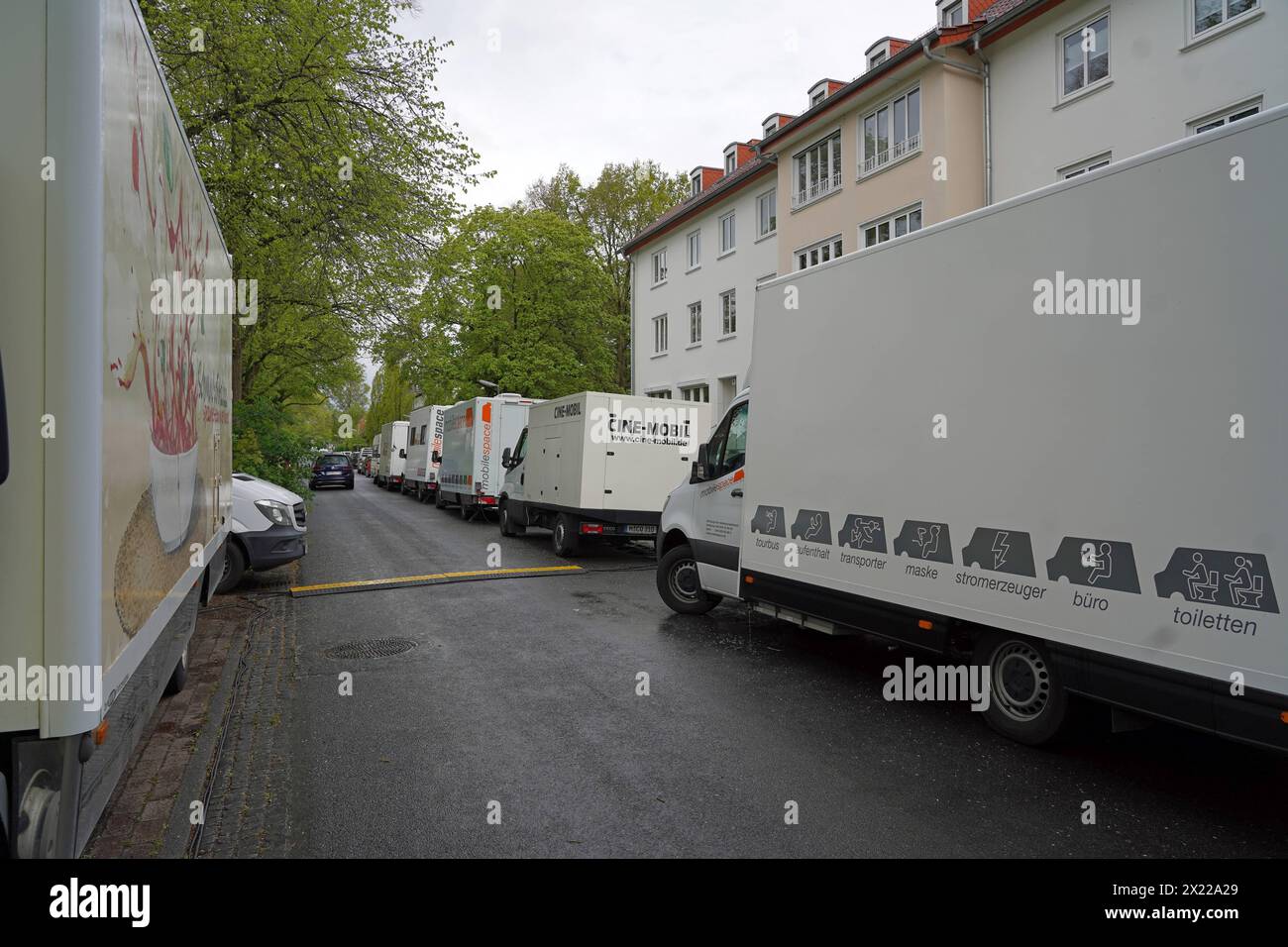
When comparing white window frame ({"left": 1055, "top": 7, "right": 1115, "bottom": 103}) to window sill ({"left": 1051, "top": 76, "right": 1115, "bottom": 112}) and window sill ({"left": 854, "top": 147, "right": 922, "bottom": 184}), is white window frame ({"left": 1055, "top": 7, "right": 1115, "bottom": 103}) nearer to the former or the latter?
window sill ({"left": 1051, "top": 76, "right": 1115, "bottom": 112})

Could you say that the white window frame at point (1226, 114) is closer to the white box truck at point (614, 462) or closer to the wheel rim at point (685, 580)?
the white box truck at point (614, 462)

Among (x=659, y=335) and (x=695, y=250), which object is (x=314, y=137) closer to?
(x=695, y=250)

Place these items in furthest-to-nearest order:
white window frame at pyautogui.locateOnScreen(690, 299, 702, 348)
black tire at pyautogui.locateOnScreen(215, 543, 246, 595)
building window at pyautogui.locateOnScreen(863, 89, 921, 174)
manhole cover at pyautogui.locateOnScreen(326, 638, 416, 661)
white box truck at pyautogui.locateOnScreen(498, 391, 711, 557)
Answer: white window frame at pyautogui.locateOnScreen(690, 299, 702, 348), building window at pyautogui.locateOnScreen(863, 89, 921, 174), white box truck at pyautogui.locateOnScreen(498, 391, 711, 557), black tire at pyautogui.locateOnScreen(215, 543, 246, 595), manhole cover at pyautogui.locateOnScreen(326, 638, 416, 661)

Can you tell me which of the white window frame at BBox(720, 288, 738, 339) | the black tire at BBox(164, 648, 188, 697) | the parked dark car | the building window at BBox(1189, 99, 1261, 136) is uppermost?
the building window at BBox(1189, 99, 1261, 136)

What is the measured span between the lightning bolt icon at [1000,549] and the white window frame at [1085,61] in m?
13.9

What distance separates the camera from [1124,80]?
Result: 14.5 meters

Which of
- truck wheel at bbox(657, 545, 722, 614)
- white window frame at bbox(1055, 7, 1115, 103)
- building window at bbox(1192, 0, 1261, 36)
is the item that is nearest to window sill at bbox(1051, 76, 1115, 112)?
white window frame at bbox(1055, 7, 1115, 103)

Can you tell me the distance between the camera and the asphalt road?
3.67 metres

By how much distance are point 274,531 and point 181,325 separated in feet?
20.0

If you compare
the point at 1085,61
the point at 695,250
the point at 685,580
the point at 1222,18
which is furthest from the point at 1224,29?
the point at 695,250

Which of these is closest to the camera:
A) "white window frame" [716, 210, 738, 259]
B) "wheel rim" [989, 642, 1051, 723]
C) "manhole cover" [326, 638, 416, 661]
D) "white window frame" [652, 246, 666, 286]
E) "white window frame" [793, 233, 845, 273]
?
"wheel rim" [989, 642, 1051, 723]

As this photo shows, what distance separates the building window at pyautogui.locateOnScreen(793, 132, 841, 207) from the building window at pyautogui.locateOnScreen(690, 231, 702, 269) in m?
6.27

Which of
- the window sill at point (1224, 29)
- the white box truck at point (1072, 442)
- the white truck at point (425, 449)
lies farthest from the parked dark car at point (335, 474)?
the white box truck at point (1072, 442)

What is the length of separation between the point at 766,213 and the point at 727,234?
225 cm
